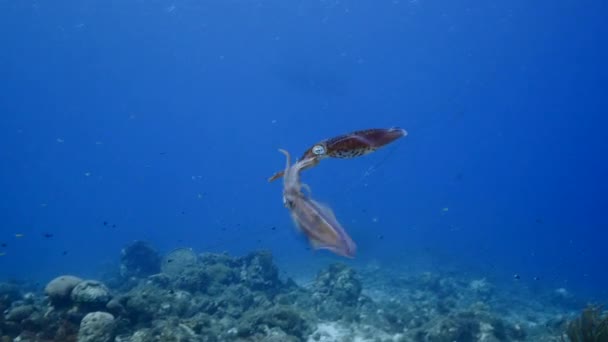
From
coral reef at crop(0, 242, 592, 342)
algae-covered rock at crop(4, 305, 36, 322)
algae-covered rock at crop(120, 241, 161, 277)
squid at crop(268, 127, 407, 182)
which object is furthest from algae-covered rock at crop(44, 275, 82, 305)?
algae-covered rock at crop(120, 241, 161, 277)

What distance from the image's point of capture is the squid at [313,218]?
7.79 ft

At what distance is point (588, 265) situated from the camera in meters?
60.2

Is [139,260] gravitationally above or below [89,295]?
above

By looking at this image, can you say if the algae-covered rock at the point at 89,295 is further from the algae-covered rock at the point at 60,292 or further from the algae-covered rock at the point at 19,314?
the algae-covered rock at the point at 19,314

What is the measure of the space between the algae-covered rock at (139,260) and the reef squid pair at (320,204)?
21.6 meters

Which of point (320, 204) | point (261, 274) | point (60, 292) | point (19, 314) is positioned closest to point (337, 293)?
point (261, 274)

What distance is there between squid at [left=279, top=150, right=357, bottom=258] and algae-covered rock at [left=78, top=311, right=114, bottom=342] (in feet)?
25.0

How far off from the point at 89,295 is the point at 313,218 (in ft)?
28.8

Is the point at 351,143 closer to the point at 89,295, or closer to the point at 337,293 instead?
the point at 89,295

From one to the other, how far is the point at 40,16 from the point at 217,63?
5252cm

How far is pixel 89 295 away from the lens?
9.08 m

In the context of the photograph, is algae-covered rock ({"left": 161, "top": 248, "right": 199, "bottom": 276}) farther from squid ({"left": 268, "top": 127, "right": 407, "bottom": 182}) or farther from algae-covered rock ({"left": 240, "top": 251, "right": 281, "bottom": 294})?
Answer: squid ({"left": 268, "top": 127, "right": 407, "bottom": 182})

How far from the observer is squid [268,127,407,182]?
2.59 metres

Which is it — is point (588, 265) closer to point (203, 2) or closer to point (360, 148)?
point (360, 148)
